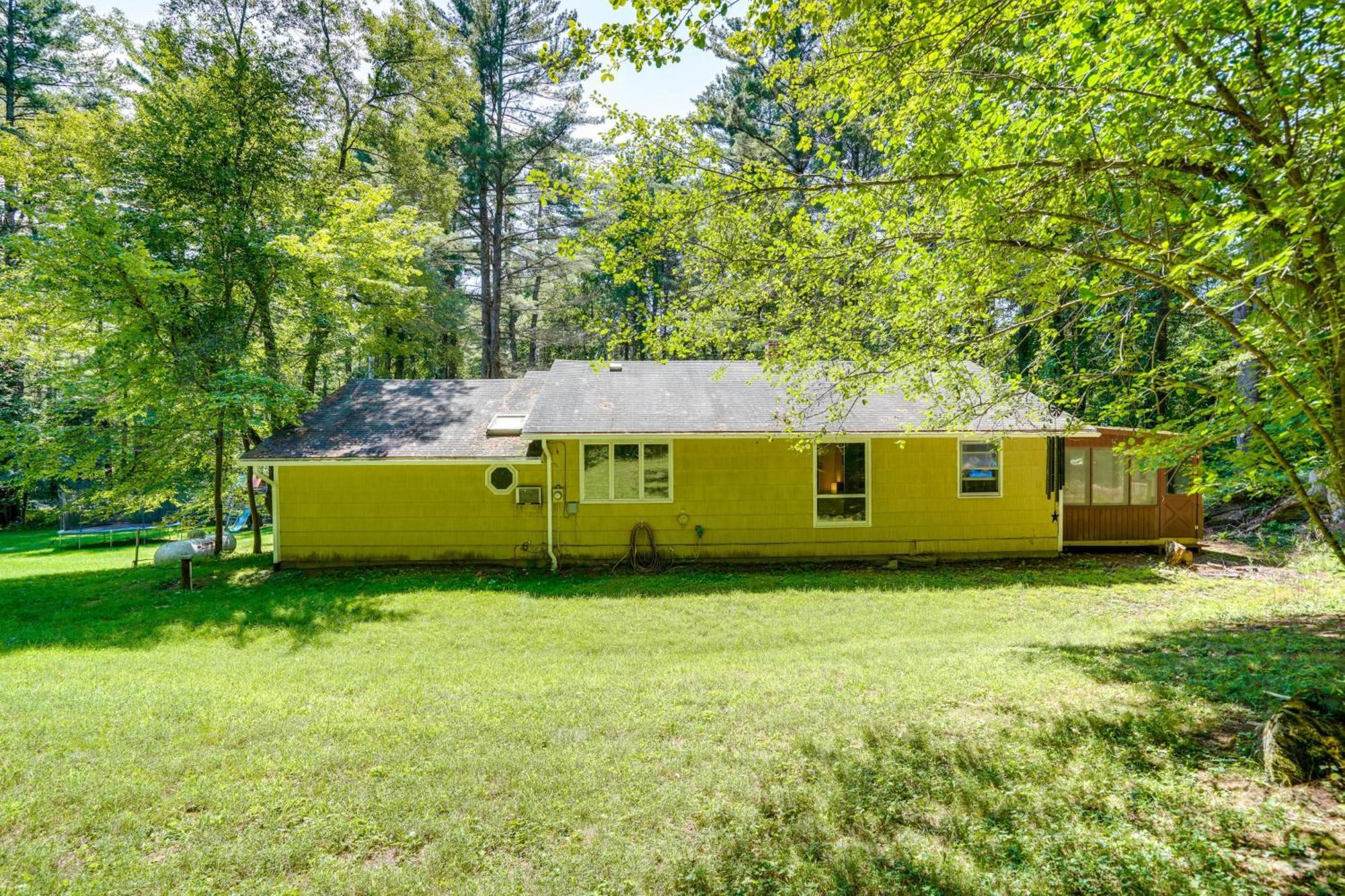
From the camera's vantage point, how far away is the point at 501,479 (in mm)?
10344

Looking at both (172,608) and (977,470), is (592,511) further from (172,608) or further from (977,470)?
(977,470)

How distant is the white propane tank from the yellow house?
2461 mm

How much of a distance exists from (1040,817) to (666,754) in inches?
78.9

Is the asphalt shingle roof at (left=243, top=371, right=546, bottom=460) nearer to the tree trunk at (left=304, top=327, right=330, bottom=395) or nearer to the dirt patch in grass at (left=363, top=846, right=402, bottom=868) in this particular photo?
the tree trunk at (left=304, top=327, right=330, bottom=395)

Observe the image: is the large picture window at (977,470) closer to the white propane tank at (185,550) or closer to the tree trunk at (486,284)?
the white propane tank at (185,550)

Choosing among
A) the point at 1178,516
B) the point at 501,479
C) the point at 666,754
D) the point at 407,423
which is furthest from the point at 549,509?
the point at 1178,516

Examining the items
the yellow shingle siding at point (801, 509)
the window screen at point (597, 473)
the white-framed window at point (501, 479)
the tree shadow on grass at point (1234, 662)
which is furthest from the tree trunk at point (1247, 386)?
the white-framed window at point (501, 479)

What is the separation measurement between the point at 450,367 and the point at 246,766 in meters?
19.3

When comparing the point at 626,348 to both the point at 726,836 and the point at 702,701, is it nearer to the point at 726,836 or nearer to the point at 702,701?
the point at 702,701

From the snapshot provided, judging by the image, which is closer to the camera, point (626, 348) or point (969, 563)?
point (969, 563)

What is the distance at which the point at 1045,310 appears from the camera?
5.35 meters

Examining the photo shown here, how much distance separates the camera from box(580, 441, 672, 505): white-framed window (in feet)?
33.6

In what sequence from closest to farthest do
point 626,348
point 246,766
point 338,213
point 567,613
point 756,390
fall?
point 246,766, point 567,613, point 756,390, point 338,213, point 626,348

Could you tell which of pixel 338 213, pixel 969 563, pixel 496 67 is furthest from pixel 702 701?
pixel 496 67
